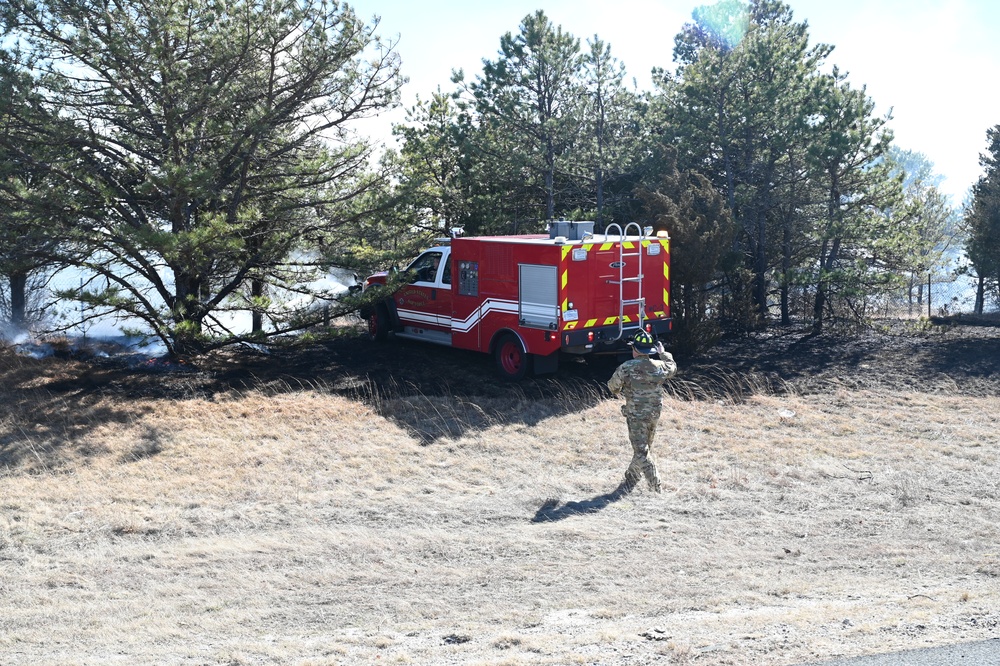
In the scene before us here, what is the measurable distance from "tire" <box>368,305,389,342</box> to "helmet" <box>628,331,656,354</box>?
8.48 metres

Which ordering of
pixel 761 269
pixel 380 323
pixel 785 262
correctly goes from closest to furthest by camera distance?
pixel 380 323 → pixel 761 269 → pixel 785 262

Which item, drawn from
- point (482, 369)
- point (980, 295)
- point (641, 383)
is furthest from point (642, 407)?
point (980, 295)

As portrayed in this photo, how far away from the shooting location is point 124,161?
1387cm

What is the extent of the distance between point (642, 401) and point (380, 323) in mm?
8736

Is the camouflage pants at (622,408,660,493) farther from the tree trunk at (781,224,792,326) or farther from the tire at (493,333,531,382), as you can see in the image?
the tree trunk at (781,224,792,326)

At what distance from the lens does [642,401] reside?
9.48 metres

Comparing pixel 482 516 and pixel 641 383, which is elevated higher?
pixel 641 383

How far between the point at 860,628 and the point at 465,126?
15.2 metres

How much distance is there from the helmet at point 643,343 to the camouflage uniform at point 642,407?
101mm

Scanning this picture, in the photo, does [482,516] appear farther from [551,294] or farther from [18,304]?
[18,304]

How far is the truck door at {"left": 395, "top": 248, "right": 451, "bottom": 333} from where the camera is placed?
51.8 feet

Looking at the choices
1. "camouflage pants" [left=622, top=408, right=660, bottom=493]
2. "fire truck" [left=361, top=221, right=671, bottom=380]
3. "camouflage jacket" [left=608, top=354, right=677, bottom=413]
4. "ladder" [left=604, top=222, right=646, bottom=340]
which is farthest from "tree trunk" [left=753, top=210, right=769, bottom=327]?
"camouflage pants" [left=622, top=408, right=660, bottom=493]

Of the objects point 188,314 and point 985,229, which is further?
point 985,229

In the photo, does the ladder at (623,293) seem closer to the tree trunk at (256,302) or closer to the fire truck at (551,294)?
the fire truck at (551,294)
